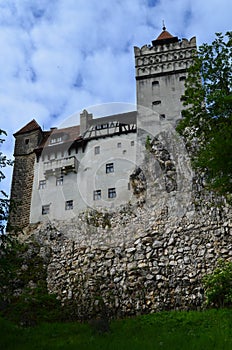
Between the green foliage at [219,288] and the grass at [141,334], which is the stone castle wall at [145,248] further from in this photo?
the grass at [141,334]

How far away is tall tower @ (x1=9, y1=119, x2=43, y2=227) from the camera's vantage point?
33497 millimetres

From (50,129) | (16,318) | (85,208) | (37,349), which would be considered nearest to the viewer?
(37,349)

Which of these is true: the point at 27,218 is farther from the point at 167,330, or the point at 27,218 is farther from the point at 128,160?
the point at 167,330

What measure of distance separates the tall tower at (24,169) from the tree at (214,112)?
21.6 m

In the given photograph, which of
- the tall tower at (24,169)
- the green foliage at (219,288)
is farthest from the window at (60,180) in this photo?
the green foliage at (219,288)

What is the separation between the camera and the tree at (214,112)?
12586 millimetres

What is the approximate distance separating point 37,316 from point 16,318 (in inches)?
38.9

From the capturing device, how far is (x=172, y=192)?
26.5 meters

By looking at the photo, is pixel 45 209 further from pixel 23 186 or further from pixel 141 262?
pixel 141 262

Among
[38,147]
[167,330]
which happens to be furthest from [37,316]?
[38,147]

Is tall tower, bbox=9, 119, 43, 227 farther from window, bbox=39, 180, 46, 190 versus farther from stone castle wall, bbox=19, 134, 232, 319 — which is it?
stone castle wall, bbox=19, 134, 232, 319

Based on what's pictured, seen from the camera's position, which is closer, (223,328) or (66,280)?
(223,328)

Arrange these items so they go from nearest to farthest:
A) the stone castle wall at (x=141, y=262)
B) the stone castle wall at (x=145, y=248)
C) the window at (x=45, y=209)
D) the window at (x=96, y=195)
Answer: the stone castle wall at (x=141, y=262)
the stone castle wall at (x=145, y=248)
the window at (x=96, y=195)
the window at (x=45, y=209)

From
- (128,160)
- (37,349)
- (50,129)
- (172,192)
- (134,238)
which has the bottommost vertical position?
(37,349)
